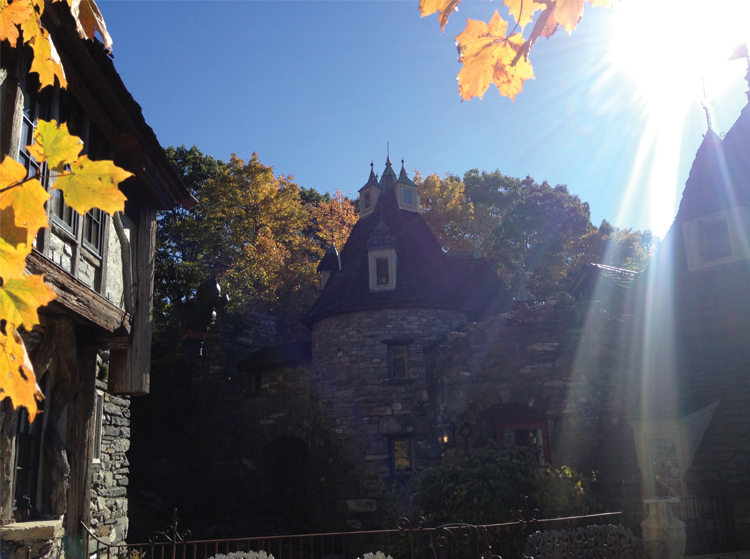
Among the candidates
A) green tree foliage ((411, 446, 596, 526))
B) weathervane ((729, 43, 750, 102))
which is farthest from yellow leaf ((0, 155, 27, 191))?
weathervane ((729, 43, 750, 102))

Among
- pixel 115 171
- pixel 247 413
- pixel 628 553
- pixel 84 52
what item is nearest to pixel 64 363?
pixel 84 52

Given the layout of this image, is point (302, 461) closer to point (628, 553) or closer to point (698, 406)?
point (698, 406)

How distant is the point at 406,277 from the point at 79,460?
11.2m

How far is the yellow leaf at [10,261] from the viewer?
2.17 metres

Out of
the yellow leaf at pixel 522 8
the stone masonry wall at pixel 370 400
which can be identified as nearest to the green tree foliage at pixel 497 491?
the stone masonry wall at pixel 370 400

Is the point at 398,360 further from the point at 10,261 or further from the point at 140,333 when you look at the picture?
the point at 10,261

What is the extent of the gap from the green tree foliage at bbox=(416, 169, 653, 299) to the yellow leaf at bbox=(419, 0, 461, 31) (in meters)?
27.1

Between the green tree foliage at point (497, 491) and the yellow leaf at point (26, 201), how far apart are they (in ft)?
30.7

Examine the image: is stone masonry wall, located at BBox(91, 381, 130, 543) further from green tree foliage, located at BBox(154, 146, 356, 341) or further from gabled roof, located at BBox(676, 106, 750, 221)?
green tree foliage, located at BBox(154, 146, 356, 341)

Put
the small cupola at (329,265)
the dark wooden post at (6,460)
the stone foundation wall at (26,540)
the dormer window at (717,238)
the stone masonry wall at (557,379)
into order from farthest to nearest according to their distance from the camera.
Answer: the small cupola at (329,265), the stone masonry wall at (557,379), the dormer window at (717,238), the dark wooden post at (6,460), the stone foundation wall at (26,540)

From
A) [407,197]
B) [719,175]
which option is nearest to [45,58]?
[719,175]

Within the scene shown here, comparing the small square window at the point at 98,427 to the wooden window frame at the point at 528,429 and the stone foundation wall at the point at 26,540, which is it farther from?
the wooden window frame at the point at 528,429

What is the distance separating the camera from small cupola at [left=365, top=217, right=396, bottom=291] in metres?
17.7

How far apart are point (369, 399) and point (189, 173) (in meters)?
20.2
